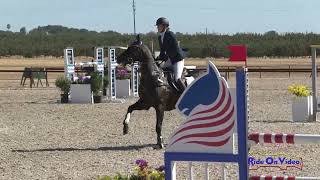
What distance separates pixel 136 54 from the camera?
11531mm

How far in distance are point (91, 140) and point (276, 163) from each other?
429 cm

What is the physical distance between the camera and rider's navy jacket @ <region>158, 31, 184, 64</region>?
11312 millimetres

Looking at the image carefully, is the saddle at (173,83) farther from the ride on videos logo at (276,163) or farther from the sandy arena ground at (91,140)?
the ride on videos logo at (276,163)

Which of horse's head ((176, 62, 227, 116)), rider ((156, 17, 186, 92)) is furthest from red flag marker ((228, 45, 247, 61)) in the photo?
rider ((156, 17, 186, 92))

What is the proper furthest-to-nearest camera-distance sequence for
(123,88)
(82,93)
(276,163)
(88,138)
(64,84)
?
(123,88) < (64,84) < (82,93) < (88,138) < (276,163)

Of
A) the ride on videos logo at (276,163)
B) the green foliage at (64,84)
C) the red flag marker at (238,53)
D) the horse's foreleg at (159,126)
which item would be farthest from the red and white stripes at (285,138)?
the green foliage at (64,84)

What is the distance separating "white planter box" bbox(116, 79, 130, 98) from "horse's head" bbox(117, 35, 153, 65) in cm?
1162

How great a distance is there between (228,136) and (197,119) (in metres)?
0.28

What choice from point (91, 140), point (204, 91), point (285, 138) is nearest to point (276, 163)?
Answer: point (285, 138)

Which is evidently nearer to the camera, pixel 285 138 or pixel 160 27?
pixel 285 138

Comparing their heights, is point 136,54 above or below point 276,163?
above

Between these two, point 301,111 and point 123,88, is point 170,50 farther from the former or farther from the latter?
point 123,88

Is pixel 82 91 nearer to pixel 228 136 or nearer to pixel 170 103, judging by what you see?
pixel 170 103

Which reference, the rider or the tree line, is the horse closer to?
the rider
